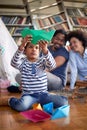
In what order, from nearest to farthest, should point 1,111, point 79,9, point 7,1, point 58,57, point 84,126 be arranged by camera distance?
point 84,126 → point 1,111 → point 58,57 → point 7,1 → point 79,9

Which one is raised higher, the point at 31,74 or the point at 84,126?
the point at 31,74

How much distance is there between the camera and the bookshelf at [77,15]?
3277mm

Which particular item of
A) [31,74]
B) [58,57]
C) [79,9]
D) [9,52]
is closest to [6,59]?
[9,52]

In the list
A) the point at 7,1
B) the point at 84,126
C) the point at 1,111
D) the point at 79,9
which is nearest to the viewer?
the point at 84,126

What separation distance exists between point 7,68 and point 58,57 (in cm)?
79

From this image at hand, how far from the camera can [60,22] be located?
10.6 ft

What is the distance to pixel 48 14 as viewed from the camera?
3.28 meters

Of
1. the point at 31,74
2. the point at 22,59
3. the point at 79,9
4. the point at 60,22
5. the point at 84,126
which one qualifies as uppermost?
the point at 79,9

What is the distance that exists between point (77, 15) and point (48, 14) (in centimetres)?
44

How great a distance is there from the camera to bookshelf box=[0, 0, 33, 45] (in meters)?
3.08

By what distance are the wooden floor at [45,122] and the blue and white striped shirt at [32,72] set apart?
0.66 ft

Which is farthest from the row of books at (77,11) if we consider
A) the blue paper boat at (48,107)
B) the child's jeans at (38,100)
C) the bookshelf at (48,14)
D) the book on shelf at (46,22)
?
the blue paper boat at (48,107)

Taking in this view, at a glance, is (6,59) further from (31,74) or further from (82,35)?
(31,74)

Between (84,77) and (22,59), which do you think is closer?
(22,59)
